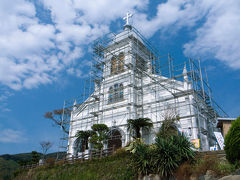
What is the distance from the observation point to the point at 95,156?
62.8 ft

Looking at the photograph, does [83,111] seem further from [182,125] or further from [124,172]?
[124,172]

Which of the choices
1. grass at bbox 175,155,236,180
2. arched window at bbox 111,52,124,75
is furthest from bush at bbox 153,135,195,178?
arched window at bbox 111,52,124,75

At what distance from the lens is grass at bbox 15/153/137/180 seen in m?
15.4

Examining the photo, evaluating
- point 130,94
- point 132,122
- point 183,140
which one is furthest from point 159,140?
point 130,94

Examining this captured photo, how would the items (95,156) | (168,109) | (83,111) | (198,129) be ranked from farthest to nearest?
(83,111) < (168,109) < (198,129) < (95,156)

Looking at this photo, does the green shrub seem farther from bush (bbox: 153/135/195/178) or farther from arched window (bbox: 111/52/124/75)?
arched window (bbox: 111/52/124/75)

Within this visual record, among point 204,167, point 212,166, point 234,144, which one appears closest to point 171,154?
point 204,167

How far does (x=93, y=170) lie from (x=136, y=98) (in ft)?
32.7

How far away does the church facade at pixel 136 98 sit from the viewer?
21609mm

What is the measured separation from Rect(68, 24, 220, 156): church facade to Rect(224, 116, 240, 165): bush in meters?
8.70

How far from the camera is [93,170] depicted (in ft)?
57.3

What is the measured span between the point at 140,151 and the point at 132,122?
6821 mm

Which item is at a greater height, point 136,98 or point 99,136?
point 136,98

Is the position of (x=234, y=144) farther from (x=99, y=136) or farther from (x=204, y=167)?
(x=99, y=136)
